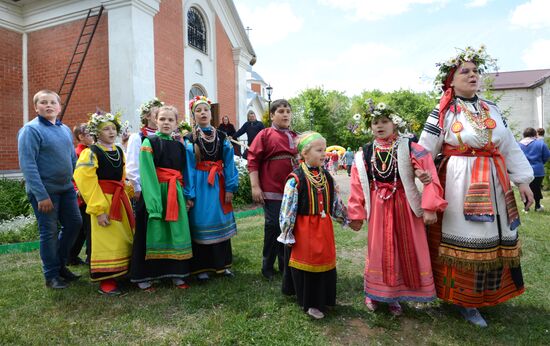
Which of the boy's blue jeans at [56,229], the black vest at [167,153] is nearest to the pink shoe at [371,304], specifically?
the black vest at [167,153]

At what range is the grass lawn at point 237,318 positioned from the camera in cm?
303

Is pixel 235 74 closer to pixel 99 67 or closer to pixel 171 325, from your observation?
pixel 99 67

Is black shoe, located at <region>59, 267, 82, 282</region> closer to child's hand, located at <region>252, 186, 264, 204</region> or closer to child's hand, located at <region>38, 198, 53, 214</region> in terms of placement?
child's hand, located at <region>38, 198, 53, 214</region>

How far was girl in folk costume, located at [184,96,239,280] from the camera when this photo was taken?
4266 millimetres

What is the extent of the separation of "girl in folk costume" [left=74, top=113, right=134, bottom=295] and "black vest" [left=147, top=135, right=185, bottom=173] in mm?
516

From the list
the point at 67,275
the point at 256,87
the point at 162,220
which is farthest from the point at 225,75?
the point at 256,87

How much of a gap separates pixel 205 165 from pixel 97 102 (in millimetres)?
7212

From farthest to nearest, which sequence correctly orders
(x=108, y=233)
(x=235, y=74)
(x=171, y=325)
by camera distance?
1. (x=235, y=74)
2. (x=108, y=233)
3. (x=171, y=325)

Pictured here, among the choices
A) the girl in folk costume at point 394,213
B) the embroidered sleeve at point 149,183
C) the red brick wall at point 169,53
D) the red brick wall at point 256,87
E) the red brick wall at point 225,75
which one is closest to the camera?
the girl in folk costume at point 394,213

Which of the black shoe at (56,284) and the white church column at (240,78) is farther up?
the white church column at (240,78)

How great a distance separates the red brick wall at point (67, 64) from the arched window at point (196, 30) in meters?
3.07

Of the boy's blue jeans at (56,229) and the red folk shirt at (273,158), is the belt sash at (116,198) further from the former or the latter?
the red folk shirt at (273,158)

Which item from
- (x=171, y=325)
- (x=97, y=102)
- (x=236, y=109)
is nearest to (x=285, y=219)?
(x=171, y=325)

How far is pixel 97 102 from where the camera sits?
1012 centimetres
